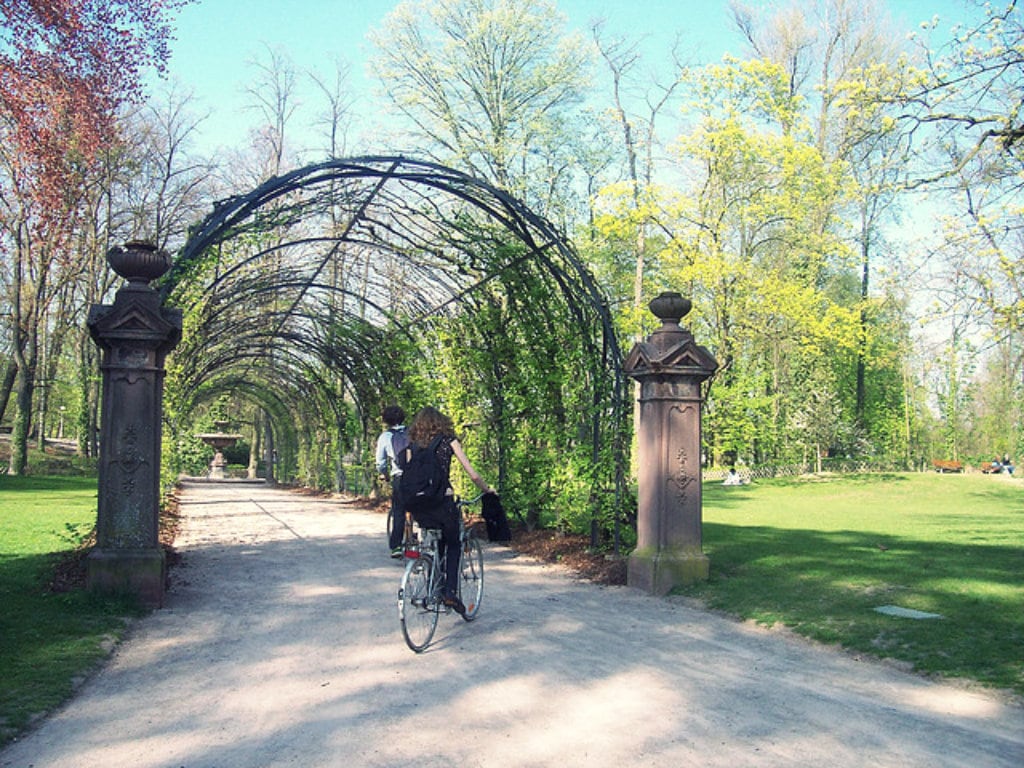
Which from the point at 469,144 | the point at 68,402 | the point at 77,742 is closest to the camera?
the point at 77,742

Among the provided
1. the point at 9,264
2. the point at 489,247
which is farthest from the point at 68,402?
the point at 489,247

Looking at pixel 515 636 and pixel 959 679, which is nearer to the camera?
pixel 959 679

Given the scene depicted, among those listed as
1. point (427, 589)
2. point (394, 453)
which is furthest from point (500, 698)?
point (394, 453)

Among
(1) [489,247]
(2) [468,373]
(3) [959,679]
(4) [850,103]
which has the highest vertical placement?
(4) [850,103]

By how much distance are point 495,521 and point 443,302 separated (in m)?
7.71

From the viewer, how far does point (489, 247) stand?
11812 millimetres

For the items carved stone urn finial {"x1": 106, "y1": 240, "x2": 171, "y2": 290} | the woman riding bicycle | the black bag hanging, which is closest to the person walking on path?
the black bag hanging

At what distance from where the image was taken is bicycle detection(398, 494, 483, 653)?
5738 mm

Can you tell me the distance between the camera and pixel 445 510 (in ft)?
20.7

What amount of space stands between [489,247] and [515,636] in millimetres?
6557

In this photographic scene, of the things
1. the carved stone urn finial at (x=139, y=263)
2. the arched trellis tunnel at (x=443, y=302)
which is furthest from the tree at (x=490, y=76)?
the carved stone urn finial at (x=139, y=263)

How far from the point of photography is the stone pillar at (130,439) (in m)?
7.45

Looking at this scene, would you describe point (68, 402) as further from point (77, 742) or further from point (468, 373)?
point (77, 742)

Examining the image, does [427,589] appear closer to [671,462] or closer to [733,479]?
[671,462]
